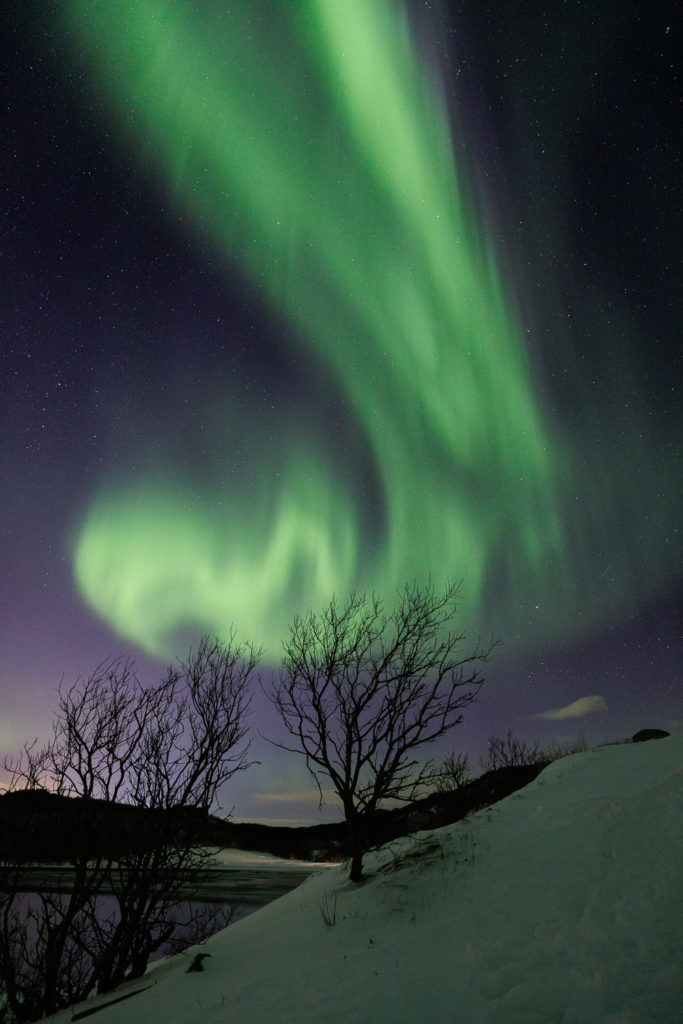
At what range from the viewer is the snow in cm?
505

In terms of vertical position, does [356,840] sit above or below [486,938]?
above

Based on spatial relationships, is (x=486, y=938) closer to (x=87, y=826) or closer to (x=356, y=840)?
(x=356, y=840)

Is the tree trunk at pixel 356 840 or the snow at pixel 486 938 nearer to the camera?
the snow at pixel 486 938

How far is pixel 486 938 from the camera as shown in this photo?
6609 mm

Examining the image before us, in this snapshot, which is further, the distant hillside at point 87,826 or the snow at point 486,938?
the distant hillside at point 87,826

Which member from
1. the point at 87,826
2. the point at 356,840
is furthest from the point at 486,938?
the point at 87,826

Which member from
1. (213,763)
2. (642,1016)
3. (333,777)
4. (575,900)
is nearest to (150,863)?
(213,763)

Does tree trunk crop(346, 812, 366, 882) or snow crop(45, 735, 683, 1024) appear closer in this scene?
snow crop(45, 735, 683, 1024)

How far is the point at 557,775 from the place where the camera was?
1681cm

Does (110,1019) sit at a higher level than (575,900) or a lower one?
lower

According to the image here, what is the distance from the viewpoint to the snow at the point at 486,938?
199 inches

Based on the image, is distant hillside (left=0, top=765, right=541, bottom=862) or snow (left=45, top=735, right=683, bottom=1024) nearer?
snow (left=45, top=735, right=683, bottom=1024)

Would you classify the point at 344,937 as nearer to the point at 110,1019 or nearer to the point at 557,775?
the point at 110,1019

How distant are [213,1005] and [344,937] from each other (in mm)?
2429
